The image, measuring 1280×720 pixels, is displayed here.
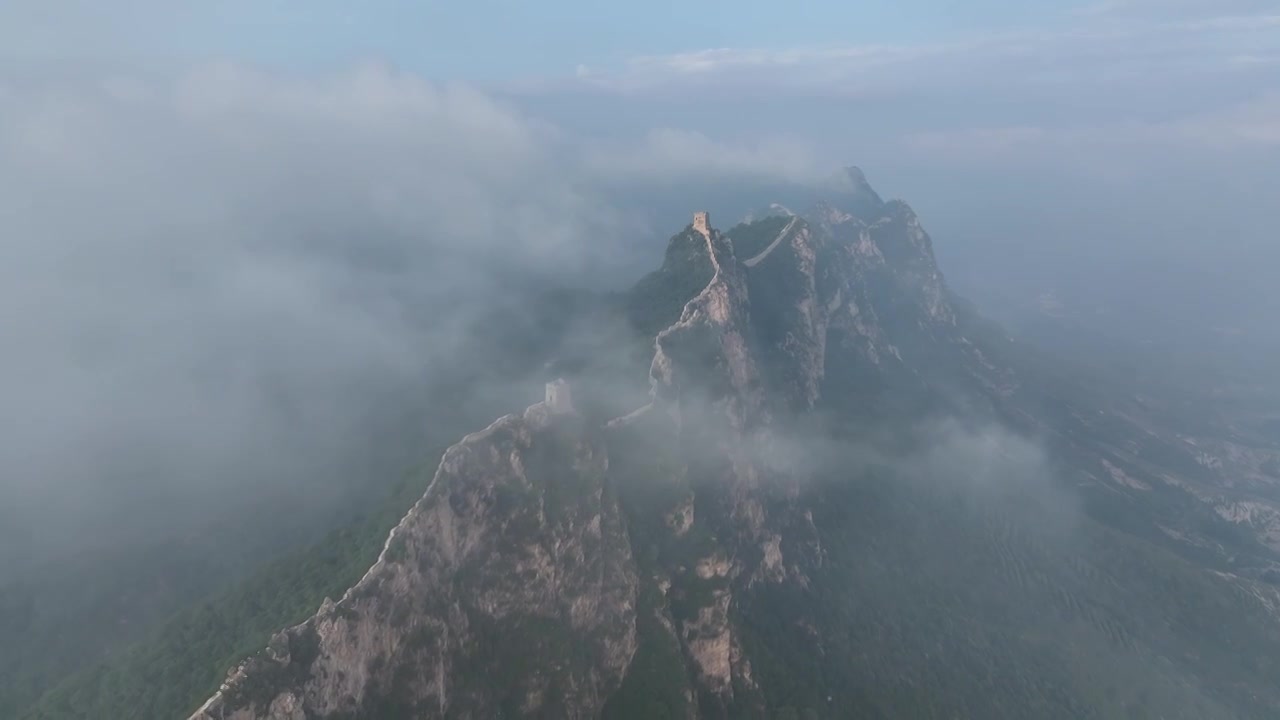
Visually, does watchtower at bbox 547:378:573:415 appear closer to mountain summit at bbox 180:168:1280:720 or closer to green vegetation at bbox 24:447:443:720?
mountain summit at bbox 180:168:1280:720

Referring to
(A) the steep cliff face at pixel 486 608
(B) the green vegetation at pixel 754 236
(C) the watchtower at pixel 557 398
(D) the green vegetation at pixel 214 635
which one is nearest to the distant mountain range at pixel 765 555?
(A) the steep cliff face at pixel 486 608

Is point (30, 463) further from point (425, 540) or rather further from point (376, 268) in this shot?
point (376, 268)

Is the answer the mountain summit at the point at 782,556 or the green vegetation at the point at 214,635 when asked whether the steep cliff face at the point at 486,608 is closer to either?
the mountain summit at the point at 782,556

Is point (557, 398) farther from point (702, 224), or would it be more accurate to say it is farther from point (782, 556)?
point (702, 224)

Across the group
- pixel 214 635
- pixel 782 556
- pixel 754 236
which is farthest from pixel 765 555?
pixel 754 236

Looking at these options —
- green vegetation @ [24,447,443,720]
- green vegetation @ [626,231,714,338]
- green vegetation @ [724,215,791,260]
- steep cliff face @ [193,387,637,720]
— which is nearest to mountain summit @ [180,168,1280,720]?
steep cliff face @ [193,387,637,720]
